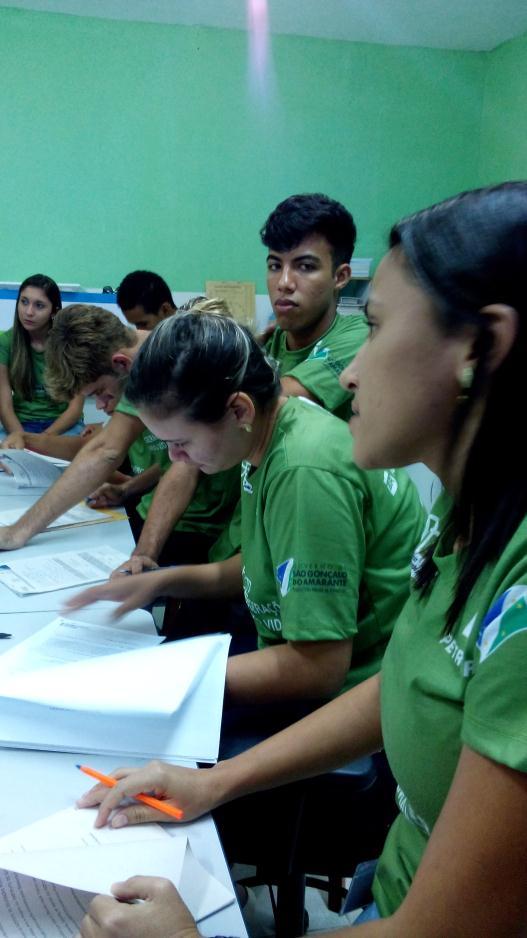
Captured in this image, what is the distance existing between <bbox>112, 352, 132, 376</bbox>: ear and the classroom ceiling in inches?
106

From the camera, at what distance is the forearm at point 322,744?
88 cm

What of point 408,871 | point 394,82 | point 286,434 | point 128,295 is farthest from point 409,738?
point 394,82

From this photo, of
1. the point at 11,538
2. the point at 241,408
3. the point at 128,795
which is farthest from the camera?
the point at 11,538

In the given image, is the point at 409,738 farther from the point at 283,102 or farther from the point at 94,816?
the point at 283,102

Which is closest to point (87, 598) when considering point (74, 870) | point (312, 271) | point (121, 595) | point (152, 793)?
point (121, 595)

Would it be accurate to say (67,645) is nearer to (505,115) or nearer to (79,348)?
(79,348)

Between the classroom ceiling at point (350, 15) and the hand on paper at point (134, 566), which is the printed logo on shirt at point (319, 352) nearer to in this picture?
the hand on paper at point (134, 566)

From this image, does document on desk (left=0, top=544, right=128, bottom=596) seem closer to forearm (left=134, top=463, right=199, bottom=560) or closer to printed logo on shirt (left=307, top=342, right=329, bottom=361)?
forearm (left=134, top=463, right=199, bottom=560)

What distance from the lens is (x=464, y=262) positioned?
1.81 ft

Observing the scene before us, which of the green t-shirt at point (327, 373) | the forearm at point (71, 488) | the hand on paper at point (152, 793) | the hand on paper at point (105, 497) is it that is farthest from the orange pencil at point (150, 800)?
the hand on paper at point (105, 497)

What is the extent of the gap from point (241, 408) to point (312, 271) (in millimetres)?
1108

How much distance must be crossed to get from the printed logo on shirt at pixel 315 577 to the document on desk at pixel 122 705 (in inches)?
6.3

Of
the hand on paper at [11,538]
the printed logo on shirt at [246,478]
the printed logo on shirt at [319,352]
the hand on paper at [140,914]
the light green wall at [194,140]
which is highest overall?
the light green wall at [194,140]

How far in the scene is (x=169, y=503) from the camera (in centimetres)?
195
